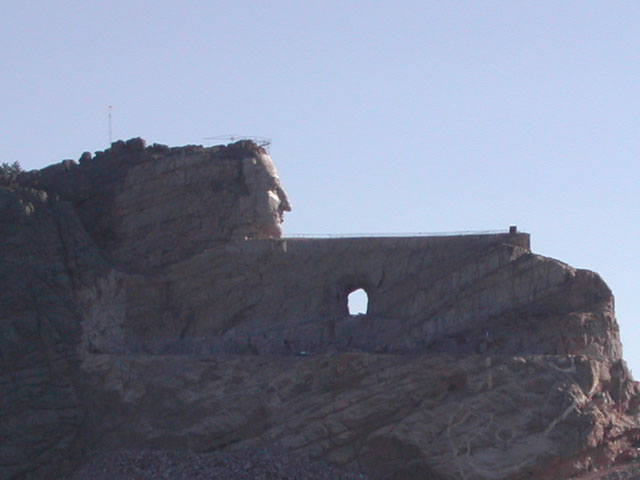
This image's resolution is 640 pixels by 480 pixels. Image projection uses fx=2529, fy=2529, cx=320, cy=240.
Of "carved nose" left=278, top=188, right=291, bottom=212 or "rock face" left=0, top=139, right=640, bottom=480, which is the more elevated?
"carved nose" left=278, top=188, right=291, bottom=212

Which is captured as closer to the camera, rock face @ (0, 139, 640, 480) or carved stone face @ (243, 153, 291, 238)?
rock face @ (0, 139, 640, 480)

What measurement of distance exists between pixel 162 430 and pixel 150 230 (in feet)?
23.3

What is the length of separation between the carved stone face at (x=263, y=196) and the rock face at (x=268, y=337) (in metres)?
0.06

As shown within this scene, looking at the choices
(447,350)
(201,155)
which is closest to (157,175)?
(201,155)

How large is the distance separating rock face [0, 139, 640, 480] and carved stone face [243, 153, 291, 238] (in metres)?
0.06

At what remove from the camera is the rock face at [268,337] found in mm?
60625

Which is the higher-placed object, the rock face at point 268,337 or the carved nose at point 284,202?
the carved nose at point 284,202

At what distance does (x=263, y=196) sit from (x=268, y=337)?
4395mm

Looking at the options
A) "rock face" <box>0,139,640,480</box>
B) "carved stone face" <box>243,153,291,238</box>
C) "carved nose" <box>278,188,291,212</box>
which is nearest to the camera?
"rock face" <box>0,139,640,480</box>

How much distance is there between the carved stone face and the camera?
6712cm

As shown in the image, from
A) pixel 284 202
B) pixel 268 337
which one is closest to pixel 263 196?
pixel 284 202

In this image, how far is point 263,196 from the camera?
67.2m

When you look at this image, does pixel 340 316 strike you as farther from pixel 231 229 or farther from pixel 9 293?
pixel 9 293

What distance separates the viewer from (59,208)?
67.1 m
